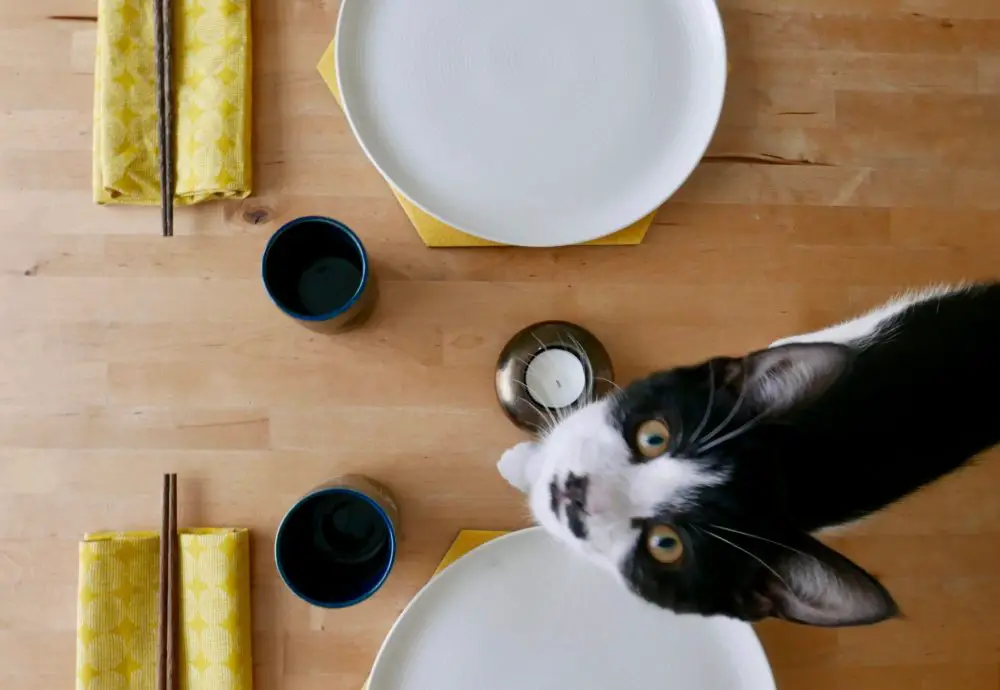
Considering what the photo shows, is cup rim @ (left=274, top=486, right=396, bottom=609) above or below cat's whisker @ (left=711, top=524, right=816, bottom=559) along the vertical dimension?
below

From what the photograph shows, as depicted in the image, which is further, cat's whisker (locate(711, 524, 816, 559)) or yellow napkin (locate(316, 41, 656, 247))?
yellow napkin (locate(316, 41, 656, 247))

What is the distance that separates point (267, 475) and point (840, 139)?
84 cm

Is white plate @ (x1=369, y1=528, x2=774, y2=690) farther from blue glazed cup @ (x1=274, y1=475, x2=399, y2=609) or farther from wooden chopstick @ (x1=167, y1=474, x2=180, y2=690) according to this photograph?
wooden chopstick @ (x1=167, y1=474, x2=180, y2=690)

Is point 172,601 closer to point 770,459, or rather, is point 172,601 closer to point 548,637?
point 548,637

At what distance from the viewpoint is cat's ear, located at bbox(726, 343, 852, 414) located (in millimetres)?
548

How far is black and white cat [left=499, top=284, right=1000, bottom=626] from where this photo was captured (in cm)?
61

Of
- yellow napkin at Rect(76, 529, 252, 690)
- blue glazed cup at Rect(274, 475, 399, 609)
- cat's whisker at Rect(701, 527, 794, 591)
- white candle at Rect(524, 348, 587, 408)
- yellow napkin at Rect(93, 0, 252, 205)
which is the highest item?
yellow napkin at Rect(93, 0, 252, 205)

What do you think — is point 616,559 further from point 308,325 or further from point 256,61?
point 256,61

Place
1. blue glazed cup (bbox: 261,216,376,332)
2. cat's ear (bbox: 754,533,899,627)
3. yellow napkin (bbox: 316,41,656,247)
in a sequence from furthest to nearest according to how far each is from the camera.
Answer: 1. yellow napkin (bbox: 316,41,656,247)
2. blue glazed cup (bbox: 261,216,376,332)
3. cat's ear (bbox: 754,533,899,627)

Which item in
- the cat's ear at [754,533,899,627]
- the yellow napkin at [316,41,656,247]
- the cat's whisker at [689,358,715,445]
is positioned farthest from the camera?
the yellow napkin at [316,41,656,247]

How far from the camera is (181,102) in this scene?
88 cm

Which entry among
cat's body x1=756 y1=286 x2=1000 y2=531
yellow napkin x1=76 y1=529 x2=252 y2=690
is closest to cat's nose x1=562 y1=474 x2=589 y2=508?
cat's body x1=756 y1=286 x2=1000 y2=531

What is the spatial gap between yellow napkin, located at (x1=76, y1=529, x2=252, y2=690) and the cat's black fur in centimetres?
46

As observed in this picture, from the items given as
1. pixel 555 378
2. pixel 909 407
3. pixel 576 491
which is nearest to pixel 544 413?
pixel 555 378
